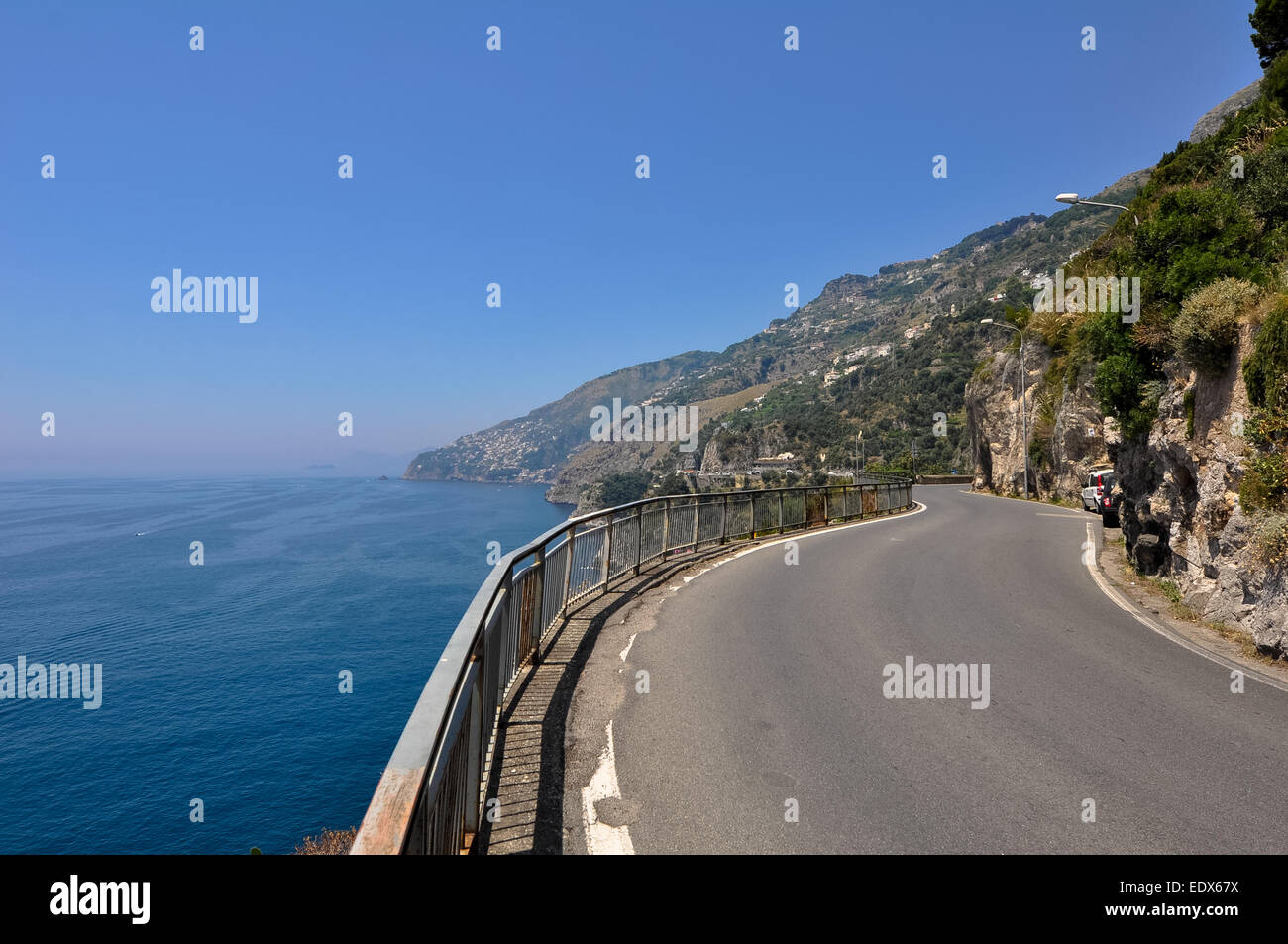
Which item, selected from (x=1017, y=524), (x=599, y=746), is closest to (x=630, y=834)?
(x=599, y=746)

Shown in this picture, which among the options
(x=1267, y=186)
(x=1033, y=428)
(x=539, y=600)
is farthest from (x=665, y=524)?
(x=1033, y=428)

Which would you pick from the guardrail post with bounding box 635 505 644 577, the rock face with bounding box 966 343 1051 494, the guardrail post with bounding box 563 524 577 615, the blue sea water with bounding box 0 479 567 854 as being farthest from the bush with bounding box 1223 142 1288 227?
the blue sea water with bounding box 0 479 567 854

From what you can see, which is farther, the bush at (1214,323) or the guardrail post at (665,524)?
the guardrail post at (665,524)

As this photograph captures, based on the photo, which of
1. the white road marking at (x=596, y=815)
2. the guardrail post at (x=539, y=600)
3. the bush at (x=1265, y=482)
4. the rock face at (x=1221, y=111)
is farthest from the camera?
the rock face at (x=1221, y=111)

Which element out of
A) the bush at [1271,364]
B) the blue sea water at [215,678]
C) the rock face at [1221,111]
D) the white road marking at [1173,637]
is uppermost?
the rock face at [1221,111]

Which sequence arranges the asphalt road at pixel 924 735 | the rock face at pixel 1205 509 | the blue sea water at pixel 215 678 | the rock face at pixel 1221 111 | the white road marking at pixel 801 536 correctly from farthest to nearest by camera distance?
the rock face at pixel 1221 111, the blue sea water at pixel 215 678, the white road marking at pixel 801 536, the rock face at pixel 1205 509, the asphalt road at pixel 924 735

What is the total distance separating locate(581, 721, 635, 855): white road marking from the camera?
365 cm

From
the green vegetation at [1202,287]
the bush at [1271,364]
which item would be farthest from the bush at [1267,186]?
the bush at [1271,364]

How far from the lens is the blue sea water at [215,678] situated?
30906 millimetres

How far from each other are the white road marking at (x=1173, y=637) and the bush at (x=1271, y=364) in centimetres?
298

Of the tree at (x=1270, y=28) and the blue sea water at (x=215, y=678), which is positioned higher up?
the tree at (x=1270, y=28)

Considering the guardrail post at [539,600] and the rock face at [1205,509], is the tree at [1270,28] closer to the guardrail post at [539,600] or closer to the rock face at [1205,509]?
the rock face at [1205,509]

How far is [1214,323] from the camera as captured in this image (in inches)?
358

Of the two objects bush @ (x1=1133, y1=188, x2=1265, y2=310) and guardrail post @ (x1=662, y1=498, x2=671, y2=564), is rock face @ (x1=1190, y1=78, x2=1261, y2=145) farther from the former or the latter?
guardrail post @ (x1=662, y1=498, x2=671, y2=564)
